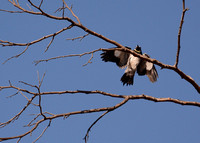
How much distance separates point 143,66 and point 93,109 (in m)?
3.56

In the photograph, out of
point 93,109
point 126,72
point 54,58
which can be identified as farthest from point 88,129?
point 126,72

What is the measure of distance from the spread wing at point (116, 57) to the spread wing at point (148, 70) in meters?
0.36

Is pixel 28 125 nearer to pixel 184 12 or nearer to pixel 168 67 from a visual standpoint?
pixel 168 67

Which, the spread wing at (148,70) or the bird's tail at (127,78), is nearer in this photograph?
the spread wing at (148,70)

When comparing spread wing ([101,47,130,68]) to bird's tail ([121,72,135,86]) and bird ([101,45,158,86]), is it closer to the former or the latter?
bird ([101,45,158,86])

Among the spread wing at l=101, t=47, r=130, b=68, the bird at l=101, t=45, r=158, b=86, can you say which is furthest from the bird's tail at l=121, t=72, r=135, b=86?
the spread wing at l=101, t=47, r=130, b=68

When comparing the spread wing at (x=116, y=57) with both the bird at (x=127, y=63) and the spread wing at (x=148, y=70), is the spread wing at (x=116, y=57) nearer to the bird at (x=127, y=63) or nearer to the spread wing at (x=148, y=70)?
the bird at (x=127, y=63)

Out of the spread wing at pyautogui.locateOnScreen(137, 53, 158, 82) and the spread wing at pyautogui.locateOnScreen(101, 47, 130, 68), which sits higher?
the spread wing at pyautogui.locateOnScreen(101, 47, 130, 68)

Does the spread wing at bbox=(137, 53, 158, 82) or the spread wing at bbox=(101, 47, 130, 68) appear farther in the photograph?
the spread wing at bbox=(101, 47, 130, 68)

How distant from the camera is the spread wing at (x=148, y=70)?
598cm

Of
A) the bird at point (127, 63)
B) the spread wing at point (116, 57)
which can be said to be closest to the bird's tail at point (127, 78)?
the bird at point (127, 63)

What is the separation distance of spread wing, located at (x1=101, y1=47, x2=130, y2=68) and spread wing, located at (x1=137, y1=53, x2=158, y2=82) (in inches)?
14.2

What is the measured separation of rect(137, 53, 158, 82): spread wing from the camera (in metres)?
5.98

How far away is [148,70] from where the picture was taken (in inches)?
242
